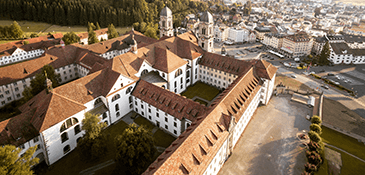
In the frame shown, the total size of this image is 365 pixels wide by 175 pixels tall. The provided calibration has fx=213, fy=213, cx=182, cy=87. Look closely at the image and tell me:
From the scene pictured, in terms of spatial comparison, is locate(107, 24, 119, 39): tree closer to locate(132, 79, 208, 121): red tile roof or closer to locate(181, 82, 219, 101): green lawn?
locate(181, 82, 219, 101): green lawn

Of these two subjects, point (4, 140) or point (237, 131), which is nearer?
point (4, 140)

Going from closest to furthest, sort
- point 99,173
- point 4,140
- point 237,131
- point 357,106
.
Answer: point 4,140 < point 99,173 < point 237,131 < point 357,106

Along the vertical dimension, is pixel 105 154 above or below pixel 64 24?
below

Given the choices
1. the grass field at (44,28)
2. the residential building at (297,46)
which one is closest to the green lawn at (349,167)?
the residential building at (297,46)


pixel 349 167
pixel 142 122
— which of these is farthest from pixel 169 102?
pixel 349 167

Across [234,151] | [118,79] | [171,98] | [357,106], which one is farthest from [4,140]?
[357,106]

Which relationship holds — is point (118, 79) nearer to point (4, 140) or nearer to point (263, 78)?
point (4, 140)

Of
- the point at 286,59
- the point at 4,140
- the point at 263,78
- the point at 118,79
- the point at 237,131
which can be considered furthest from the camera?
the point at 286,59

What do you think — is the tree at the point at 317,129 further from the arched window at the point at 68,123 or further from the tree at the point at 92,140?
the arched window at the point at 68,123

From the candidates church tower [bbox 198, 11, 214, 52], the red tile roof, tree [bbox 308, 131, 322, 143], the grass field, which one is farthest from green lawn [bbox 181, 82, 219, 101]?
the grass field
